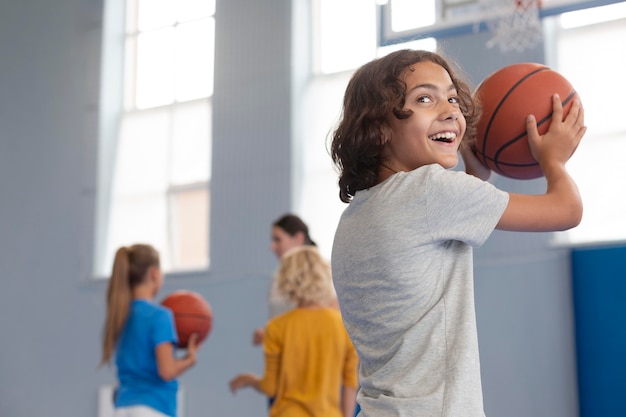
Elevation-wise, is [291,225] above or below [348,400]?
above

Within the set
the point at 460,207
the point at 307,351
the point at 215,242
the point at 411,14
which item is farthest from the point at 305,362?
the point at 215,242

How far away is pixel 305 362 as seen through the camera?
383 cm

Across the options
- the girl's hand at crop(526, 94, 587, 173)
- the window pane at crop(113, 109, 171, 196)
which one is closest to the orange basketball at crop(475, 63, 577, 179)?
the girl's hand at crop(526, 94, 587, 173)

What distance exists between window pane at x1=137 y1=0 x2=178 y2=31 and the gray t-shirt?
7403 mm

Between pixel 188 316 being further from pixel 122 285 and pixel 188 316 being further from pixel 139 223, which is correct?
pixel 139 223

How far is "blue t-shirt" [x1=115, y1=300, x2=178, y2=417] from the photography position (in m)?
3.93

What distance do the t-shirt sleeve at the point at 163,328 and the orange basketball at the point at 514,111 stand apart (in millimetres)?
2208

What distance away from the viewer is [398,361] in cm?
165

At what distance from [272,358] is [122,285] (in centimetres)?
84

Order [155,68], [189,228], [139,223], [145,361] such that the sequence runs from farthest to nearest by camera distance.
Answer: [155,68] → [139,223] → [189,228] → [145,361]

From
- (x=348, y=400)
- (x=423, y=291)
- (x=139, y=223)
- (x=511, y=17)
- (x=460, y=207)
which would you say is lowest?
(x=348, y=400)

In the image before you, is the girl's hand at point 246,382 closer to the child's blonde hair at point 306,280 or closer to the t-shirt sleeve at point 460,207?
the child's blonde hair at point 306,280

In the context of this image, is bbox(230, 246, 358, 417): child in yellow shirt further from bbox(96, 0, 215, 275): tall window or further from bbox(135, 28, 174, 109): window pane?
bbox(135, 28, 174, 109): window pane

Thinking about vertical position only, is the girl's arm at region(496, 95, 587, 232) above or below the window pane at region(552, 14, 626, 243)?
below
